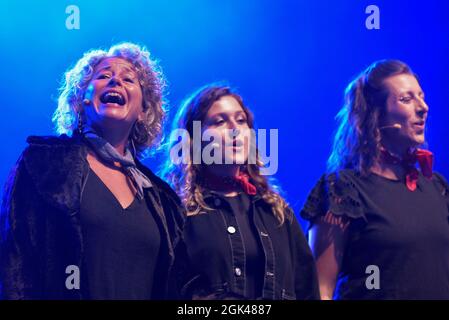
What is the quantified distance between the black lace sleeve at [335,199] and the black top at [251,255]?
24 centimetres

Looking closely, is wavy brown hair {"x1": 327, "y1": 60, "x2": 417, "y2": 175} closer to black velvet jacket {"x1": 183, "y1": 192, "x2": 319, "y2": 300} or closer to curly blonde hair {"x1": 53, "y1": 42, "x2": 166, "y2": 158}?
black velvet jacket {"x1": 183, "y1": 192, "x2": 319, "y2": 300}

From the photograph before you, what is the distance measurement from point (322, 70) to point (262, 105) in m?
0.39

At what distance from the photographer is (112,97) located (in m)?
2.76

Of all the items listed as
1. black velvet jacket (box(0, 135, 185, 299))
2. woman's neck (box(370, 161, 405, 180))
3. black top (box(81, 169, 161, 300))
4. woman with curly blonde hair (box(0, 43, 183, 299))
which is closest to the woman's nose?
woman's neck (box(370, 161, 405, 180))

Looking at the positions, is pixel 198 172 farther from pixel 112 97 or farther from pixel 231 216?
pixel 112 97

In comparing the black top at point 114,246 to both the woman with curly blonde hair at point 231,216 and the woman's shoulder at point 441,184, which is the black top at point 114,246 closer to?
the woman with curly blonde hair at point 231,216

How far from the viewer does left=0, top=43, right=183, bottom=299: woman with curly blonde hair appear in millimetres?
2318

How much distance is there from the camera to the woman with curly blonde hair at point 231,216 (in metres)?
2.57

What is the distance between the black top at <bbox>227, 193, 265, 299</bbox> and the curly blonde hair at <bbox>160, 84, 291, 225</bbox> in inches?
5.2

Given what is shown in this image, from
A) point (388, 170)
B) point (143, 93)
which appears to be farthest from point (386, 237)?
point (143, 93)

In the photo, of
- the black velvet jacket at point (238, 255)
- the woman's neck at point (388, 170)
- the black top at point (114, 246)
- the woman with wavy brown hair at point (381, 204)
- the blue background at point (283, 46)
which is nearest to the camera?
the black top at point (114, 246)

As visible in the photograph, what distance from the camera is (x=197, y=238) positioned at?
2641 millimetres

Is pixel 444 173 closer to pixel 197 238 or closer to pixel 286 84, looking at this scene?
pixel 286 84

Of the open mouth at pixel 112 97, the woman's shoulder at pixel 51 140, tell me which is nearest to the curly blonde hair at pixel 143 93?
the open mouth at pixel 112 97
